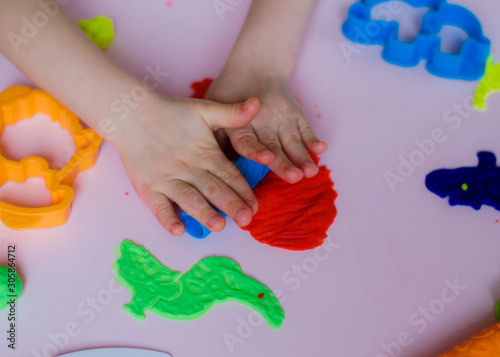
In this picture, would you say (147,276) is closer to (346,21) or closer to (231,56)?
(231,56)

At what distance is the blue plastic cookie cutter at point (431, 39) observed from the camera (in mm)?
963

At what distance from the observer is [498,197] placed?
0.82 meters

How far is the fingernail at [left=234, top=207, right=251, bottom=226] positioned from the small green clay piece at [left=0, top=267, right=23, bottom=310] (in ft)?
0.95

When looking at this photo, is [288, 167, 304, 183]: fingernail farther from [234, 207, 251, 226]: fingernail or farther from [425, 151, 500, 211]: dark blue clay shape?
[425, 151, 500, 211]: dark blue clay shape

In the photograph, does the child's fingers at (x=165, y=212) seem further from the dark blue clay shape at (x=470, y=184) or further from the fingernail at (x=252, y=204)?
the dark blue clay shape at (x=470, y=184)

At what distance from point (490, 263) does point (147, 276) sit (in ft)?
1.54

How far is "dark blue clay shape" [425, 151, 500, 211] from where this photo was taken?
82 cm

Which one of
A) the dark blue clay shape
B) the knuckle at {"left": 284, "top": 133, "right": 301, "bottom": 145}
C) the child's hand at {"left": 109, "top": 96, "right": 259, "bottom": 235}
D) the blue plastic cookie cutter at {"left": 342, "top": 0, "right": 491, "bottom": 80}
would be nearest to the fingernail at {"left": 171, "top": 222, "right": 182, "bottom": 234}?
the child's hand at {"left": 109, "top": 96, "right": 259, "bottom": 235}

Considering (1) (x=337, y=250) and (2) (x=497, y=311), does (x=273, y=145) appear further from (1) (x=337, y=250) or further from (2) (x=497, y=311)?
(2) (x=497, y=311)

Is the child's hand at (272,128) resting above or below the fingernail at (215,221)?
above

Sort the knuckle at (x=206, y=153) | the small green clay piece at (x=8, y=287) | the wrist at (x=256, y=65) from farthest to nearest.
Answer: the wrist at (x=256, y=65) < the knuckle at (x=206, y=153) < the small green clay piece at (x=8, y=287)

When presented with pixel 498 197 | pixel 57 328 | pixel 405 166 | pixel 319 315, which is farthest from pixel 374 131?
pixel 57 328

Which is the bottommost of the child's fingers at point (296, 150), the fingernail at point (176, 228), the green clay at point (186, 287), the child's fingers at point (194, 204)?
the green clay at point (186, 287)

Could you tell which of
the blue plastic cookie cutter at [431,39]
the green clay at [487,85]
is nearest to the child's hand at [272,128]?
the blue plastic cookie cutter at [431,39]
